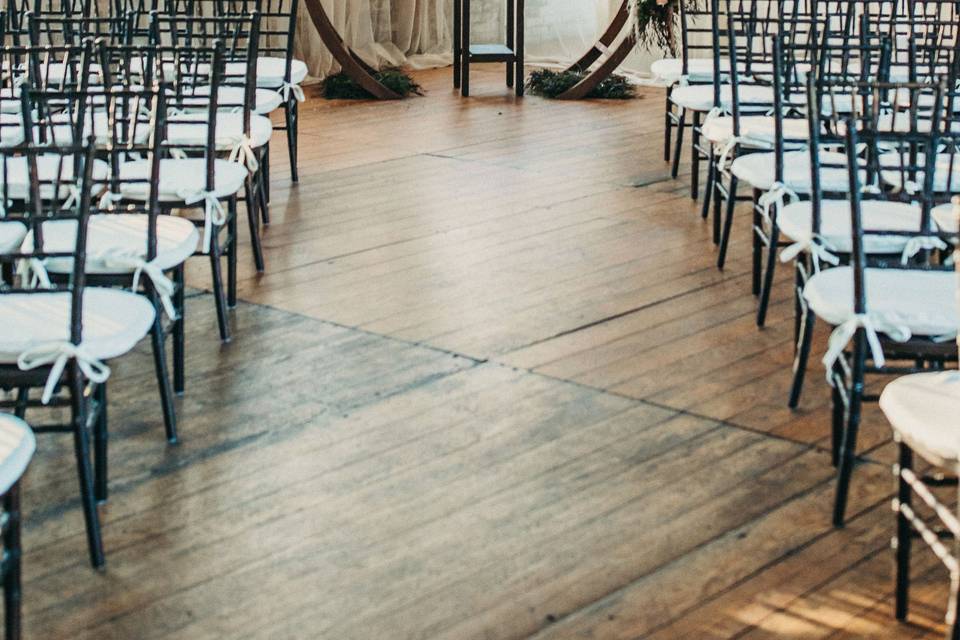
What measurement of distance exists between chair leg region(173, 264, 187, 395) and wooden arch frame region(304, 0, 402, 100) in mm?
4754

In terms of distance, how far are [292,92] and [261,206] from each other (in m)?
0.92

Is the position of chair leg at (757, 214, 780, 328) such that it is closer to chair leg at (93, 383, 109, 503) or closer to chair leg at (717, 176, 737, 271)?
chair leg at (717, 176, 737, 271)

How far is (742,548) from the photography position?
295 centimetres

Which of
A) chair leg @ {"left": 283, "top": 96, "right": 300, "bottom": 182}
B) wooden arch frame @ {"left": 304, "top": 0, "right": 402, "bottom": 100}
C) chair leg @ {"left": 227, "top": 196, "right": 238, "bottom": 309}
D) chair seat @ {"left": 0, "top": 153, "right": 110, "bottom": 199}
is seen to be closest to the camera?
chair seat @ {"left": 0, "top": 153, "right": 110, "bottom": 199}

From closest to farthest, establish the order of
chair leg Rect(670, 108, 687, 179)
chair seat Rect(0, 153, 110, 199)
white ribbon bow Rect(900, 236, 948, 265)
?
white ribbon bow Rect(900, 236, 948, 265), chair seat Rect(0, 153, 110, 199), chair leg Rect(670, 108, 687, 179)

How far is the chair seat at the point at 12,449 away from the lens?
7.13 feet

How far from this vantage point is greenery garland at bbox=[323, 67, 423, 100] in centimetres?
914

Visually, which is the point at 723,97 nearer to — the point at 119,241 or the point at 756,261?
the point at 756,261

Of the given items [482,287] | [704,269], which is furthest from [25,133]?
[704,269]

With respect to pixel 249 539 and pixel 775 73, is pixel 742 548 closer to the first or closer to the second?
pixel 249 539

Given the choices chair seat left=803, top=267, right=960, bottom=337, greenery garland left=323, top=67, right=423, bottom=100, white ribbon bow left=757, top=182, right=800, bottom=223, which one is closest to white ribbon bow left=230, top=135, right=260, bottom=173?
white ribbon bow left=757, top=182, right=800, bottom=223

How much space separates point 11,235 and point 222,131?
5.43 ft

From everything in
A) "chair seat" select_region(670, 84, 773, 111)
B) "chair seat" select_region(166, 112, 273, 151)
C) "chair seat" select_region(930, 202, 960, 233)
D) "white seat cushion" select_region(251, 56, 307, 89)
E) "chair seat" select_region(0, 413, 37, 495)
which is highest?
"white seat cushion" select_region(251, 56, 307, 89)

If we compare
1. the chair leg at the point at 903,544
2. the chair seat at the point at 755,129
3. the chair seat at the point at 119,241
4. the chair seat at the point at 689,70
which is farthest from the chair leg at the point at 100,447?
the chair seat at the point at 689,70
